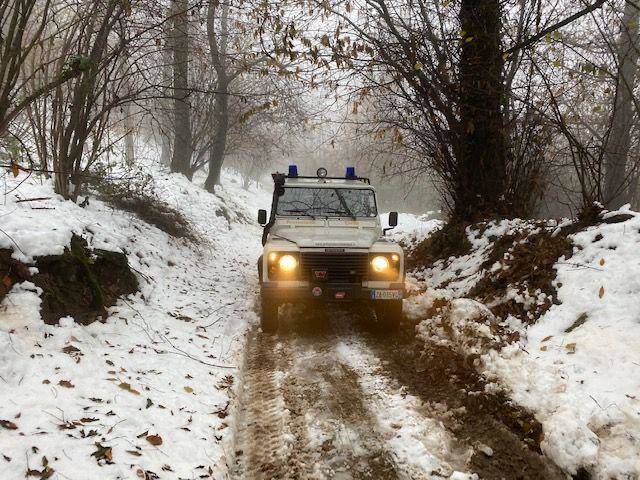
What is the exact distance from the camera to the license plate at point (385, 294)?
543 cm

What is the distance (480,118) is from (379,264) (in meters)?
3.85

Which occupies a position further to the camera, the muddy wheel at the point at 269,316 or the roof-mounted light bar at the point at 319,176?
the roof-mounted light bar at the point at 319,176

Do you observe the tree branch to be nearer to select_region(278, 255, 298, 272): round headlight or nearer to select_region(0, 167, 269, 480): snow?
select_region(278, 255, 298, 272): round headlight

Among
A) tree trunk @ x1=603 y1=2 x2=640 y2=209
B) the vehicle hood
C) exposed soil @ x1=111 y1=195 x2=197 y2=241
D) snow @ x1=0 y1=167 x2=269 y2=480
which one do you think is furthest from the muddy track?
exposed soil @ x1=111 y1=195 x2=197 y2=241

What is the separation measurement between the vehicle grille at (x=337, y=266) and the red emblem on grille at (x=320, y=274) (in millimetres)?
18

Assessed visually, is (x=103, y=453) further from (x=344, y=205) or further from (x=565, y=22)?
(x=565, y=22)

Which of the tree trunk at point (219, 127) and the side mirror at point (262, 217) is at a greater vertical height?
the tree trunk at point (219, 127)

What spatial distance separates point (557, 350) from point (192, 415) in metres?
3.40

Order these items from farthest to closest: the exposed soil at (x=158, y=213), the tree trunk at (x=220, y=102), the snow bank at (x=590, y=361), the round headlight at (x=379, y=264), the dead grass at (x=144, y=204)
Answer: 1. the tree trunk at (x=220, y=102)
2. the exposed soil at (x=158, y=213)
3. the dead grass at (x=144, y=204)
4. the round headlight at (x=379, y=264)
5. the snow bank at (x=590, y=361)

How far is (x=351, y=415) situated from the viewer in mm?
3799

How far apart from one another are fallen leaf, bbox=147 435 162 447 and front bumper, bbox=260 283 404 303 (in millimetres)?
2451

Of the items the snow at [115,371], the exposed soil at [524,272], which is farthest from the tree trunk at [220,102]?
the exposed soil at [524,272]

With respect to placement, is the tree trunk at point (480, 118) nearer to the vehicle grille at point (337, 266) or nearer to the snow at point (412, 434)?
the vehicle grille at point (337, 266)

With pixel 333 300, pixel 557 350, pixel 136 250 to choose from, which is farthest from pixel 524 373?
pixel 136 250
